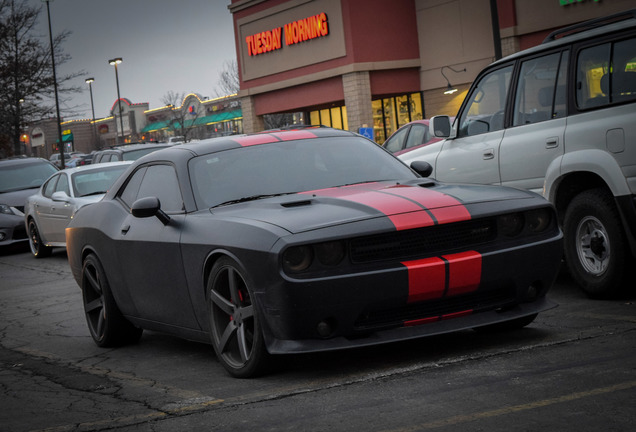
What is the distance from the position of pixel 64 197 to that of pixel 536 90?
10.00 m

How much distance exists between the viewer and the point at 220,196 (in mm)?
6359

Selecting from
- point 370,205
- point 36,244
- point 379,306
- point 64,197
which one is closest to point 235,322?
point 379,306

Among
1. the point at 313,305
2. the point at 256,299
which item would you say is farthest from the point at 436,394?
the point at 256,299

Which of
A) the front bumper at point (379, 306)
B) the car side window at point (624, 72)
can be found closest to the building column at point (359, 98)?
the car side window at point (624, 72)

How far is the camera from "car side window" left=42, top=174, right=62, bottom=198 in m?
17.2

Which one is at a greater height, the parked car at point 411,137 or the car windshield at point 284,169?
the parked car at point 411,137

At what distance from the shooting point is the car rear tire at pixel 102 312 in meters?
7.33

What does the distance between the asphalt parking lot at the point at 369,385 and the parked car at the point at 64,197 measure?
861 cm

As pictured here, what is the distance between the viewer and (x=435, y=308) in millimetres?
5520

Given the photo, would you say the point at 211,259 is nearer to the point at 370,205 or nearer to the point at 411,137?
the point at 370,205

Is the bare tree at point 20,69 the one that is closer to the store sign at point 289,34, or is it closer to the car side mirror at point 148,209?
the store sign at point 289,34

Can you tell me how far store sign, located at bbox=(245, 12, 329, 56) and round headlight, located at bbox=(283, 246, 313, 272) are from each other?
30.7m

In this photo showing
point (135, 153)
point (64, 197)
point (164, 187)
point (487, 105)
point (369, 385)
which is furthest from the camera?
point (135, 153)

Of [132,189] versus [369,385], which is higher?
[132,189]
